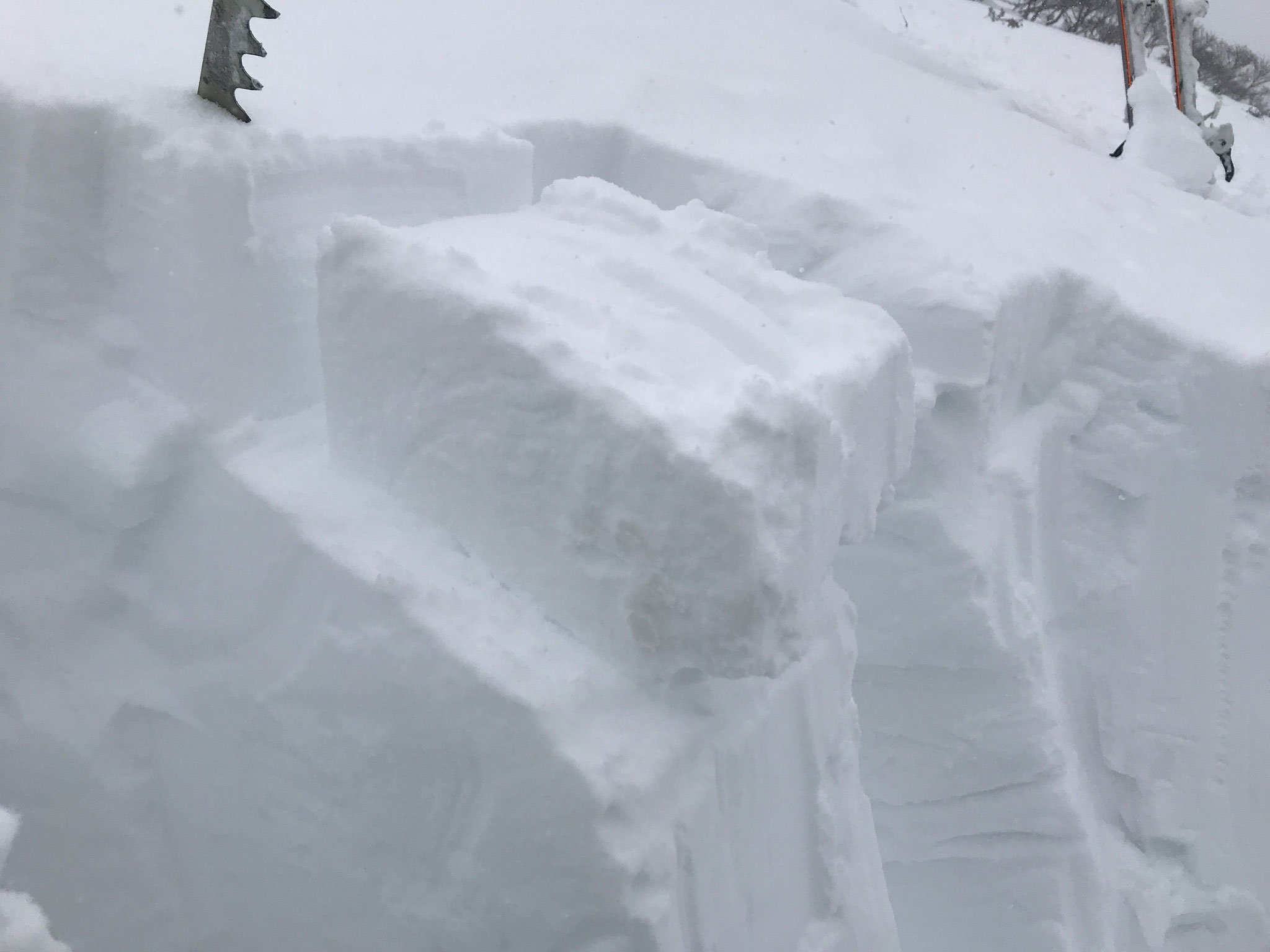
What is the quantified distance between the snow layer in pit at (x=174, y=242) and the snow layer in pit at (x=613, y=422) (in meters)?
0.20

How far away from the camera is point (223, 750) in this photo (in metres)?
1.58

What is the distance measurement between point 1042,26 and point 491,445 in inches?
328

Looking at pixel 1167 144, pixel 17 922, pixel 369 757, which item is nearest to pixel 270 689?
pixel 369 757

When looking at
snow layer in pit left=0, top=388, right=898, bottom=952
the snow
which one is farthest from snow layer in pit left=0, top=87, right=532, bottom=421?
the snow

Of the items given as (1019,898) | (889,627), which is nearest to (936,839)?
(1019,898)

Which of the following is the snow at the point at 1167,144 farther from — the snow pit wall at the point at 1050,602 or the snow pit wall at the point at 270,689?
the snow pit wall at the point at 270,689

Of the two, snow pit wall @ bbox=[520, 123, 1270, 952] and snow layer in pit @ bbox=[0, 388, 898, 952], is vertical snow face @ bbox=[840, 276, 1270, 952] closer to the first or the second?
snow pit wall @ bbox=[520, 123, 1270, 952]

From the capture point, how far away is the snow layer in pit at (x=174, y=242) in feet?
5.01

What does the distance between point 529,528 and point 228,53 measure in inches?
36.9

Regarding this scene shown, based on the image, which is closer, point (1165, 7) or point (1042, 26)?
point (1165, 7)

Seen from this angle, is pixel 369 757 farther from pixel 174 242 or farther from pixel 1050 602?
pixel 1050 602

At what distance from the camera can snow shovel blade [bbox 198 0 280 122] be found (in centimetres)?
159

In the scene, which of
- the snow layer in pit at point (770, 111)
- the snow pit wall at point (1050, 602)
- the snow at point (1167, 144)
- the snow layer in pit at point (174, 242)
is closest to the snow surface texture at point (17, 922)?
the snow layer in pit at point (174, 242)

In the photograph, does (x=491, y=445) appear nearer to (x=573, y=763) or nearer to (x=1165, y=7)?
(x=573, y=763)
